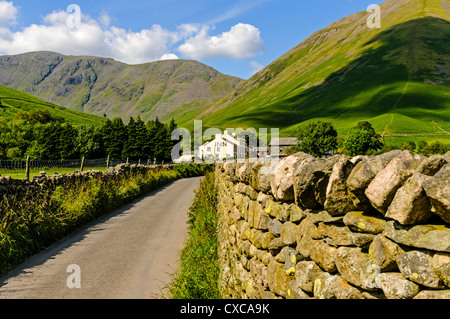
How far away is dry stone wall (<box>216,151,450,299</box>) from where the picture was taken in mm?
1951

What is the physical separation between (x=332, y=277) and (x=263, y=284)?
1.74 metres

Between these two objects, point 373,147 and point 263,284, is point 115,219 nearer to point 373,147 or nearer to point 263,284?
point 263,284

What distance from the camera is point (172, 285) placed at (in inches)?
282

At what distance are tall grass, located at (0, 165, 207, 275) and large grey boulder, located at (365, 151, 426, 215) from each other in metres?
8.70

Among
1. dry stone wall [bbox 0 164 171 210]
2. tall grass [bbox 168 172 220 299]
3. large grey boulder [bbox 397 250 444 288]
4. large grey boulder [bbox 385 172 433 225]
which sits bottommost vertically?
tall grass [bbox 168 172 220 299]

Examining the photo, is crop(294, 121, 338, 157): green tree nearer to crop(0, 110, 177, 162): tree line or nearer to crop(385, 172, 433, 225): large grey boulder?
crop(0, 110, 177, 162): tree line

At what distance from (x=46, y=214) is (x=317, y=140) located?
95.2 meters

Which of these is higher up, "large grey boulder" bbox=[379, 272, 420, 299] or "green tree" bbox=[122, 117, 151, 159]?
"green tree" bbox=[122, 117, 151, 159]

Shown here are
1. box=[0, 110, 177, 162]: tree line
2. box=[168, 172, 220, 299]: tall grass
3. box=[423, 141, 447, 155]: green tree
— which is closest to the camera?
box=[168, 172, 220, 299]: tall grass

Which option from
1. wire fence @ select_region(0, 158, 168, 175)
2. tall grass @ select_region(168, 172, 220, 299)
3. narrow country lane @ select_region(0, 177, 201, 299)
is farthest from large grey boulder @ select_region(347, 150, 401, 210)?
wire fence @ select_region(0, 158, 168, 175)

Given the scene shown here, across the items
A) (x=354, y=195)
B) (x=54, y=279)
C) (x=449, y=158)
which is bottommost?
(x=54, y=279)

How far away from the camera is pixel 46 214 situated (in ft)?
35.1

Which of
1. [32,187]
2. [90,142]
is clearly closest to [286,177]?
[32,187]
